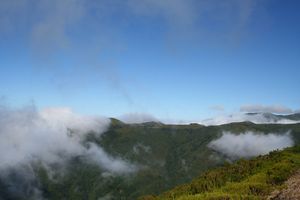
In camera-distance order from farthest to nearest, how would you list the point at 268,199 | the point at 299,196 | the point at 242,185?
the point at 242,185
the point at 268,199
the point at 299,196

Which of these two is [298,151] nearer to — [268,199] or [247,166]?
[247,166]

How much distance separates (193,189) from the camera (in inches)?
4131

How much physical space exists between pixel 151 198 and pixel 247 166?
2814cm

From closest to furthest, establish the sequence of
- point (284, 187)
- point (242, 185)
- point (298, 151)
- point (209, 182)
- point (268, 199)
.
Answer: point (268, 199) < point (284, 187) < point (242, 185) < point (209, 182) < point (298, 151)

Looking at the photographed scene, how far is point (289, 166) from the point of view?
238 ft

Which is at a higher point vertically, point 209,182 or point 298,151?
point 298,151

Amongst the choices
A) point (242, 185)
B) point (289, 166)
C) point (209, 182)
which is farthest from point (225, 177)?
point (242, 185)

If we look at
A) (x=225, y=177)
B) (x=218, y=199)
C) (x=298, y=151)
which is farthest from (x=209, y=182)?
(x=218, y=199)

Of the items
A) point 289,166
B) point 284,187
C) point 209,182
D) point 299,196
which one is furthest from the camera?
point 209,182

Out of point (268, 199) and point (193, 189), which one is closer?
point (268, 199)

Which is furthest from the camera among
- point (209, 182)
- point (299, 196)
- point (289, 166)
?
point (209, 182)

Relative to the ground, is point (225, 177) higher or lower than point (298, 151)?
lower

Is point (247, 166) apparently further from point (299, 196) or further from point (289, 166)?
point (299, 196)

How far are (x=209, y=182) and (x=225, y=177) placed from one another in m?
4.82
